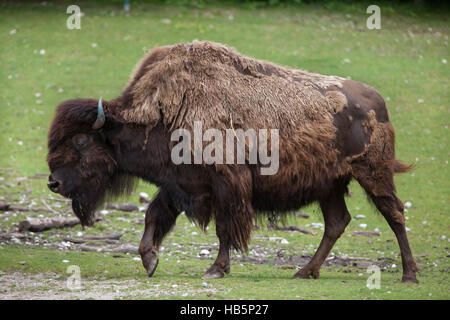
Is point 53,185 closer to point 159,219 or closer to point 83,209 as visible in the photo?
point 83,209

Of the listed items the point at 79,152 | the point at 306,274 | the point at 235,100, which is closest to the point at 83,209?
the point at 79,152

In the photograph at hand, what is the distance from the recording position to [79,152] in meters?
8.16

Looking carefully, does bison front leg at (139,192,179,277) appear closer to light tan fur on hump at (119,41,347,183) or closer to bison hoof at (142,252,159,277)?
bison hoof at (142,252,159,277)

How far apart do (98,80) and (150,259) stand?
932 cm

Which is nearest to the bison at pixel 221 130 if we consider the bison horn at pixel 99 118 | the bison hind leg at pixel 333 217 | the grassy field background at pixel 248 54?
the bison horn at pixel 99 118

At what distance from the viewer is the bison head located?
26.5 ft

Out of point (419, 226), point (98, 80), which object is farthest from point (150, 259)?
point (98, 80)

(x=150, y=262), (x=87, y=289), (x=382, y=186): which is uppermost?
(x=382, y=186)

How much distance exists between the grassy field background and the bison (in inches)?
25.2

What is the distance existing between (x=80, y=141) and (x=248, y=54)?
10.0 metres

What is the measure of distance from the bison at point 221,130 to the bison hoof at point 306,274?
12 millimetres

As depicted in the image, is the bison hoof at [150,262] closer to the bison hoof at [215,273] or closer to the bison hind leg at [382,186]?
the bison hoof at [215,273]

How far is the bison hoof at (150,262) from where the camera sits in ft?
25.7
